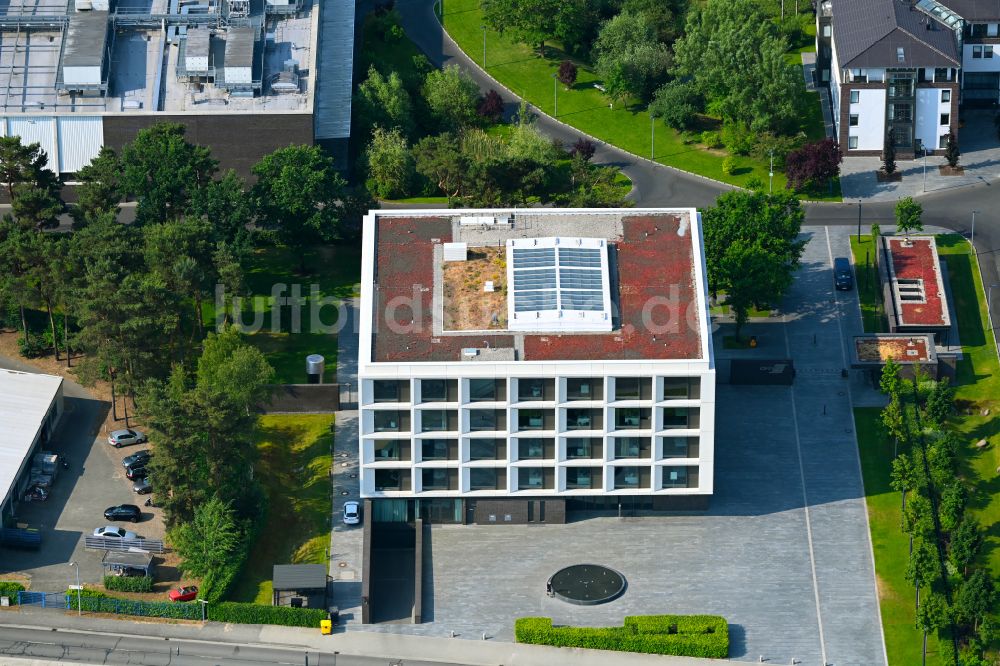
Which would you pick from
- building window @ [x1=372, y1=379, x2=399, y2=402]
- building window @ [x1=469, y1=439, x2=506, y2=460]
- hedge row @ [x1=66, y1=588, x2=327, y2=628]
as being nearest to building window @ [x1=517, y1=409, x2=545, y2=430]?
building window @ [x1=469, y1=439, x2=506, y2=460]

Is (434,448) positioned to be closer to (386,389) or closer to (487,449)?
(487,449)

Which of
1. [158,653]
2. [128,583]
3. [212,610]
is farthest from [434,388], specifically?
[158,653]

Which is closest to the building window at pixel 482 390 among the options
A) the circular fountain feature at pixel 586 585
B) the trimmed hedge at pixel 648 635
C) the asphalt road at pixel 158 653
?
the circular fountain feature at pixel 586 585

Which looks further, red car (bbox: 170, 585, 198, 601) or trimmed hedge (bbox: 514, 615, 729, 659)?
red car (bbox: 170, 585, 198, 601)

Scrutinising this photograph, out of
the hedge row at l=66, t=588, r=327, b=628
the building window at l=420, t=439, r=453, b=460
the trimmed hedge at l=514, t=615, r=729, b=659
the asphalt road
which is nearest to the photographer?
the trimmed hedge at l=514, t=615, r=729, b=659

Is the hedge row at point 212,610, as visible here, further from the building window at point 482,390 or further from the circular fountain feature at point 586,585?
the building window at point 482,390

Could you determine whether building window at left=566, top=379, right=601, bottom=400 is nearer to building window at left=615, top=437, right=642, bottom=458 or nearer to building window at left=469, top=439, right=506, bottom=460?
building window at left=615, top=437, right=642, bottom=458
